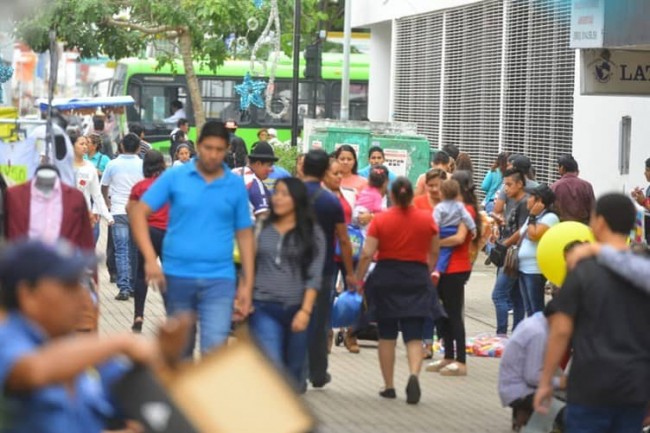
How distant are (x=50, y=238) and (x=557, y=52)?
51.8ft

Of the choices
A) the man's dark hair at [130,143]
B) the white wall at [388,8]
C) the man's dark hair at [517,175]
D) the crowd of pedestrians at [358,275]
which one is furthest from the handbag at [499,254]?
the white wall at [388,8]

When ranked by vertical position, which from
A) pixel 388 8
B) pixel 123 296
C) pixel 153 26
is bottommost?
pixel 123 296

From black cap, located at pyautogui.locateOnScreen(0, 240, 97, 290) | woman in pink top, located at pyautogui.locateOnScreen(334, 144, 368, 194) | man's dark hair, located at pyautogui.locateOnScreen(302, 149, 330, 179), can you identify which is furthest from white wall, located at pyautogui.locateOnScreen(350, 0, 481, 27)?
black cap, located at pyautogui.locateOnScreen(0, 240, 97, 290)

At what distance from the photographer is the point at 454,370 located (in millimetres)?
12695

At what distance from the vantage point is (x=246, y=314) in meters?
9.25

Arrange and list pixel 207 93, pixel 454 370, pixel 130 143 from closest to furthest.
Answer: pixel 454 370 < pixel 130 143 < pixel 207 93

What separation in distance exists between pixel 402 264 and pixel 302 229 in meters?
1.83

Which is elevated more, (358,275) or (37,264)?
(37,264)

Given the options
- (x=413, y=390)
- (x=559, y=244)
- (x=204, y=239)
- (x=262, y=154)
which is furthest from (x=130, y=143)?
(x=204, y=239)

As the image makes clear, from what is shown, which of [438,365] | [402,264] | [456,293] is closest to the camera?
[402,264]

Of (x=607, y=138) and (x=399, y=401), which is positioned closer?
(x=399, y=401)

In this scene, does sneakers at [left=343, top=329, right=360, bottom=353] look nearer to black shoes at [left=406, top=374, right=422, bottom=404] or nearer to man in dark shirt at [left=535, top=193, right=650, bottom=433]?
black shoes at [left=406, top=374, right=422, bottom=404]

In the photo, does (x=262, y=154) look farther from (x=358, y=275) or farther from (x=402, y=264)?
(x=402, y=264)

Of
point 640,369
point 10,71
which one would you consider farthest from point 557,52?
point 640,369
